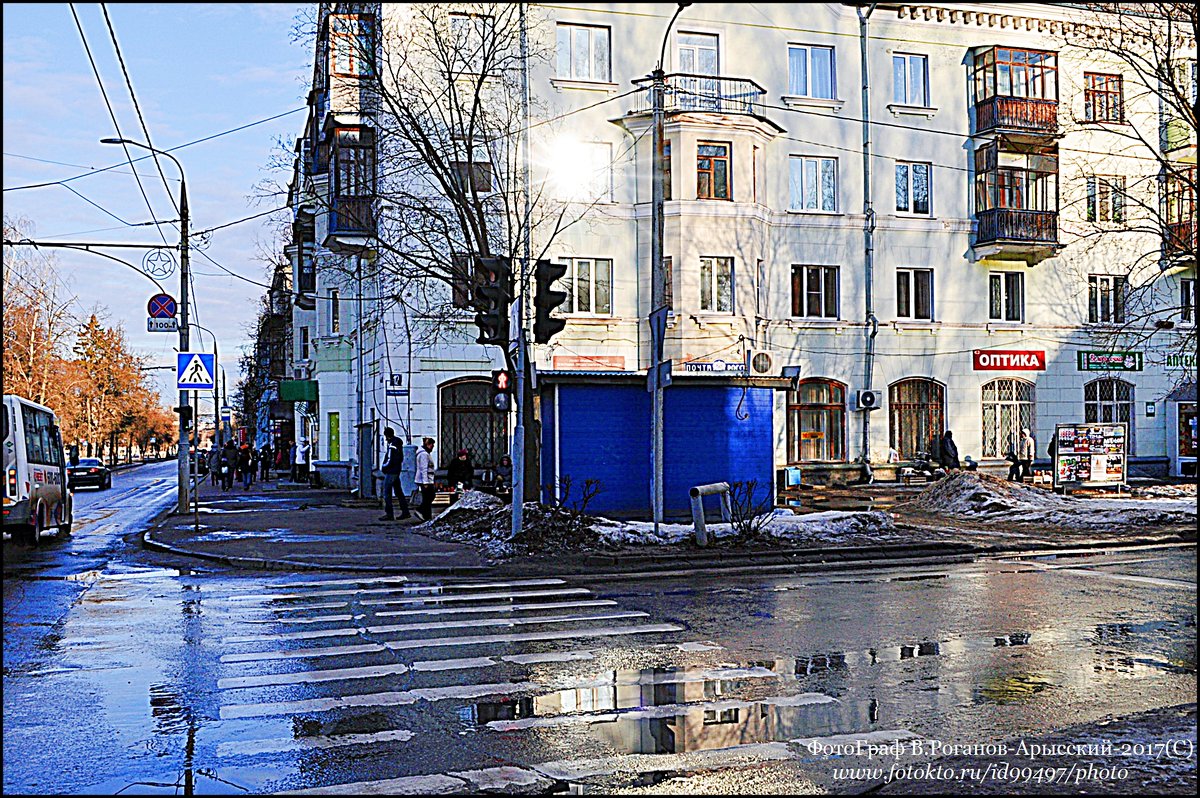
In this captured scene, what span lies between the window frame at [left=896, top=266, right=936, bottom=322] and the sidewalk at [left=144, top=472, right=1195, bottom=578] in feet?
44.1

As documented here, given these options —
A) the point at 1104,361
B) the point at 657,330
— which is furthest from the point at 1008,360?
the point at 657,330

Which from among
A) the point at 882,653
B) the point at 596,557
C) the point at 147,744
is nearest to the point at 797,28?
the point at 596,557

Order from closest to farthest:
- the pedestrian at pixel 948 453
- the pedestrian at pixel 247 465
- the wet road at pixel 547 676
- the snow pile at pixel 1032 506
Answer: the wet road at pixel 547 676, the snow pile at pixel 1032 506, the pedestrian at pixel 948 453, the pedestrian at pixel 247 465

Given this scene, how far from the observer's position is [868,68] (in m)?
38.1

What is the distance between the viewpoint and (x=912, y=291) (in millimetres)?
38781

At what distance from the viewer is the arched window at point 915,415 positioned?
3844cm

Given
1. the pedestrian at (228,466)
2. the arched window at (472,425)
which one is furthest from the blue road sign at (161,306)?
the pedestrian at (228,466)

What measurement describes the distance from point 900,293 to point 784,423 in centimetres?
651

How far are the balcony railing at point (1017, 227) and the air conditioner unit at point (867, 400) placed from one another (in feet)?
22.0

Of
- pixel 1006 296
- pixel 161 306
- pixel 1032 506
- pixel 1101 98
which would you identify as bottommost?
pixel 1032 506

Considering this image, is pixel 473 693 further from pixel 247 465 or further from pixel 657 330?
pixel 247 465

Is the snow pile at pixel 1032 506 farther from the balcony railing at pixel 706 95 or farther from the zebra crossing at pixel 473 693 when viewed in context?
the balcony railing at pixel 706 95

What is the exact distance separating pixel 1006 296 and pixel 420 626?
33434mm

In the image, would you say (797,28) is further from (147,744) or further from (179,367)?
(147,744)
